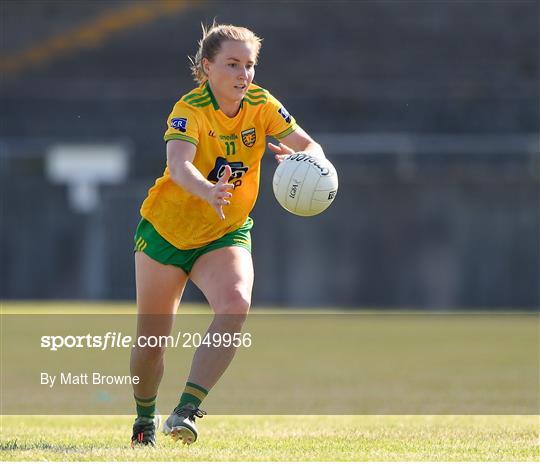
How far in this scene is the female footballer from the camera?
5465 millimetres

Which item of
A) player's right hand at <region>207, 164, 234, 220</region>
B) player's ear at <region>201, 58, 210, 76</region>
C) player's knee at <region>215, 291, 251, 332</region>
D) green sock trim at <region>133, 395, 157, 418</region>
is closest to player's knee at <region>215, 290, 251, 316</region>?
player's knee at <region>215, 291, 251, 332</region>

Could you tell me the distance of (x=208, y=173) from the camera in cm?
567

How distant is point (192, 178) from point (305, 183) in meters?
0.66

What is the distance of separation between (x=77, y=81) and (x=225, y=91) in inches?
842

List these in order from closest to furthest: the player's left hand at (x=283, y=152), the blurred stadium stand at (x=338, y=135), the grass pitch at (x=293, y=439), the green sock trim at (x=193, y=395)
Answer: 1. the grass pitch at (x=293, y=439)
2. the green sock trim at (x=193, y=395)
3. the player's left hand at (x=283, y=152)
4. the blurred stadium stand at (x=338, y=135)

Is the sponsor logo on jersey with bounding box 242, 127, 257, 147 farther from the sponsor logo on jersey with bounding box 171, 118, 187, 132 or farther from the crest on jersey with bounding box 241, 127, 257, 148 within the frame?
the sponsor logo on jersey with bounding box 171, 118, 187, 132

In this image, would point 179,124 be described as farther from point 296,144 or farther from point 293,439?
point 293,439

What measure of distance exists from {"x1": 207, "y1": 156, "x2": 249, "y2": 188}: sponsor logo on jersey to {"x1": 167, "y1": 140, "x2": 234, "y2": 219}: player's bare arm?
0.14 metres

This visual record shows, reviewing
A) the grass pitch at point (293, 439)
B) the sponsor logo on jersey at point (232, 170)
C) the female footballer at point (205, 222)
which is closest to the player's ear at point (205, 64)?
the female footballer at point (205, 222)

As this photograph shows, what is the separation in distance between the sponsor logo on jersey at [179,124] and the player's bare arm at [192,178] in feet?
0.22

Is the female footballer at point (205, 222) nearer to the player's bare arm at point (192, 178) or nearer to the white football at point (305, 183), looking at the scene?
Result: the player's bare arm at point (192, 178)

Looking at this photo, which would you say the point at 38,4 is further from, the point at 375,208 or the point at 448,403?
the point at 448,403

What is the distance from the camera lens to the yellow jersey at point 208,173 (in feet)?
18.4

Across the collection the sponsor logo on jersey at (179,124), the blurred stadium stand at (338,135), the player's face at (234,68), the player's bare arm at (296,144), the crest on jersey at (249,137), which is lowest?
the blurred stadium stand at (338,135)
